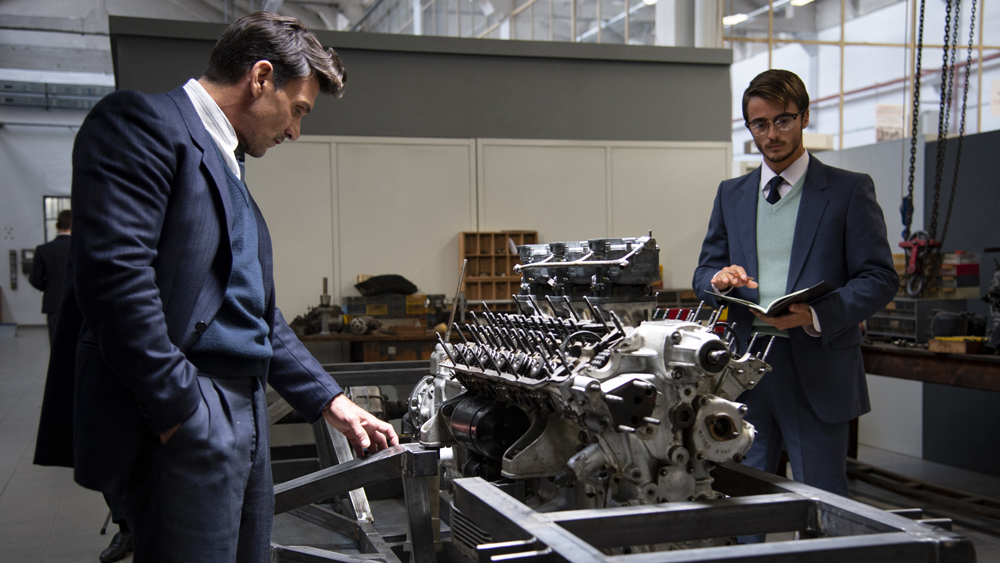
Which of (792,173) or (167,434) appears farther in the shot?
(792,173)

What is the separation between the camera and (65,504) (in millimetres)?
4094

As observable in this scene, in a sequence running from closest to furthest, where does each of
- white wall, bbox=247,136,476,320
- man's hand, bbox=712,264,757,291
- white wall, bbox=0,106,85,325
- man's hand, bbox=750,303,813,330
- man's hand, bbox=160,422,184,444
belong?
man's hand, bbox=160,422,184,444 < man's hand, bbox=750,303,813,330 < man's hand, bbox=712,264,757,291 < white wall, bbox=247,136,476,320 < white wall, bbox=0,106,85,325

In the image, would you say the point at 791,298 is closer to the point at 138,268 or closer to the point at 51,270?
the point at 138,268

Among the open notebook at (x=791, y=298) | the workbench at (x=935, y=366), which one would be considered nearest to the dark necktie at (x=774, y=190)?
the open notebook at (x=791, y=298)

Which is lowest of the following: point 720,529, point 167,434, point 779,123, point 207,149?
point 720,529

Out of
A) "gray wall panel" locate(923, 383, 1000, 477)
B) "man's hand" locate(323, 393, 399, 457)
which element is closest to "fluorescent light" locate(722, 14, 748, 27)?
"gray wall panel" locate(923, 383, 1000, 477)

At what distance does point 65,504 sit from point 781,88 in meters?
4.05

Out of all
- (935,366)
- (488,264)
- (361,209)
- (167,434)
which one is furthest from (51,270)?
(935,366)

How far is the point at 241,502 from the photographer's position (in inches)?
54.4

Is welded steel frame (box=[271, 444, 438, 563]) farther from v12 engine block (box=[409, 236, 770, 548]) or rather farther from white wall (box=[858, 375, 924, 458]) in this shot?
white wall (box=[858, 375, 924, 458])

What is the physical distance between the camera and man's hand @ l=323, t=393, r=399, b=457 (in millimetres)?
1741

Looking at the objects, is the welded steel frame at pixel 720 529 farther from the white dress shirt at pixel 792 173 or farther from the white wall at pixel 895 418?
the white wall at pixel 895 418

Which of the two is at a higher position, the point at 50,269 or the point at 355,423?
the point at 50,269

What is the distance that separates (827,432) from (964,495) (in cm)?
244
